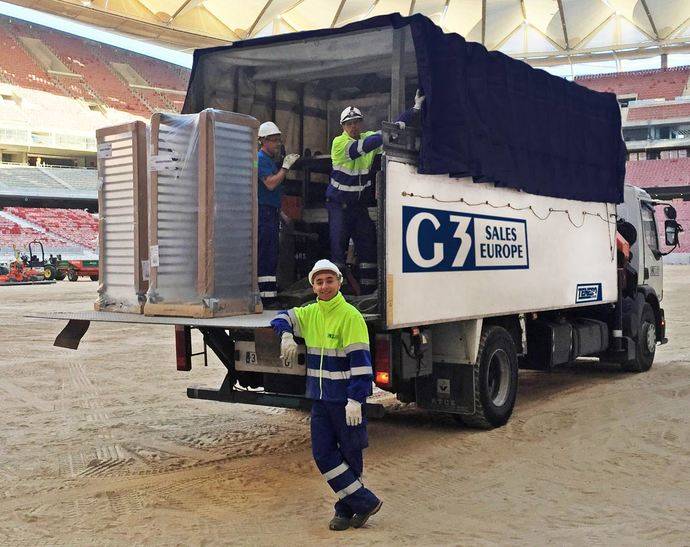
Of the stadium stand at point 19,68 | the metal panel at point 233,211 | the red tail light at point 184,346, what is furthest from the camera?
the stadium stand at point 19,68

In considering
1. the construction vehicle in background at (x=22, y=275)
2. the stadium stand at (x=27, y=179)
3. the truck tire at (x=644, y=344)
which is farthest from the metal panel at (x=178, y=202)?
the stadium stand at (x=27, y=179)

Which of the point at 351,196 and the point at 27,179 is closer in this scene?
the point at 351,196

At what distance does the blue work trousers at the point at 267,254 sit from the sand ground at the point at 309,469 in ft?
4.26

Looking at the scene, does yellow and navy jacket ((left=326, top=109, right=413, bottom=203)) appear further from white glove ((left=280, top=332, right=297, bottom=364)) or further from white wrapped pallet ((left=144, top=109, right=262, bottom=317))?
white glove ((left=280, top=332, right=297, bottom=364))

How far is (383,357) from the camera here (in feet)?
21.9

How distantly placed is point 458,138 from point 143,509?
3974 mm

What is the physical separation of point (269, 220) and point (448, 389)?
218cm

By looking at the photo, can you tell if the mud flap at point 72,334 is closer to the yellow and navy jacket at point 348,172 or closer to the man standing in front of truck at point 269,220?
the man standing in front of truck at point 269,220

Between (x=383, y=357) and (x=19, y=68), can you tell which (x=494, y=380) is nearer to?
(x=383, y=357)

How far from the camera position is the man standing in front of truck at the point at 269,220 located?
7629 mm

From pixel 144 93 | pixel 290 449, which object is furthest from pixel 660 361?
pixel 144 93

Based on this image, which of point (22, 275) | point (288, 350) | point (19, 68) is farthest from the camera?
point (19, 68)

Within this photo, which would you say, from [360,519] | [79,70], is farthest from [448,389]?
[79,70]

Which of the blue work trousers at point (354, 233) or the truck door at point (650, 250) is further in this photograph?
the truck door at point (650, 250)
